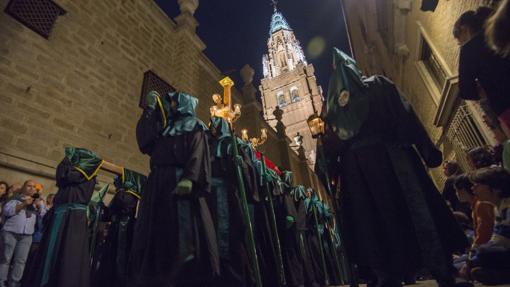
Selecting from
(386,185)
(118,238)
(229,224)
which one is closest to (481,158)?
(386,185)

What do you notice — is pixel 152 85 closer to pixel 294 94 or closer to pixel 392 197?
pixel 392 197

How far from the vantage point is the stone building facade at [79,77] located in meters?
4.73

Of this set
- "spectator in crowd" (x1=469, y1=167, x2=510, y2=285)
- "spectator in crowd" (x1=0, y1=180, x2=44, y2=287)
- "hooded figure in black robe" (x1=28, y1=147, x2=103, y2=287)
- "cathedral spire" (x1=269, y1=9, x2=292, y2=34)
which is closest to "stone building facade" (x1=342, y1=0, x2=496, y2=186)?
"spectator in crowd" (x1=469, y1=167, x2=510, y2=285)

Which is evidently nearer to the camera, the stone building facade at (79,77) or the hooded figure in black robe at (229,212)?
the hooded figure in black robe at (229,212)

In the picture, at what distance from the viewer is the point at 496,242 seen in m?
2.10

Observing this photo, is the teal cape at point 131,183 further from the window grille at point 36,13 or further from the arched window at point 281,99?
the arched window at point 281,99

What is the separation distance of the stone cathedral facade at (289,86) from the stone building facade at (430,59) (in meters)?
26.1

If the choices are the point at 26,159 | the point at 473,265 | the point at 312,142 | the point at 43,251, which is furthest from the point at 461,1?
the point at 312,142

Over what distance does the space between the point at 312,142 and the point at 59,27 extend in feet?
119

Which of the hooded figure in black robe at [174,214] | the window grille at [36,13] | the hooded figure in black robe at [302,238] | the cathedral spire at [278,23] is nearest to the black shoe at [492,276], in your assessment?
the hooded figure in black robe at [174,214]

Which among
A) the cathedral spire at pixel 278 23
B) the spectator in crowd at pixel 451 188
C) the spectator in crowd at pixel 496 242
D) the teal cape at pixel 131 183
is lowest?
the spectator in crowd at pixel 496 242

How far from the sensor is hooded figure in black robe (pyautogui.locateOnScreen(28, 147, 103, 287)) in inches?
137

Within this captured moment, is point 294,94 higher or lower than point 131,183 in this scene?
higher

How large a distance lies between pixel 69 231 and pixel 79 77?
3.92 metres
